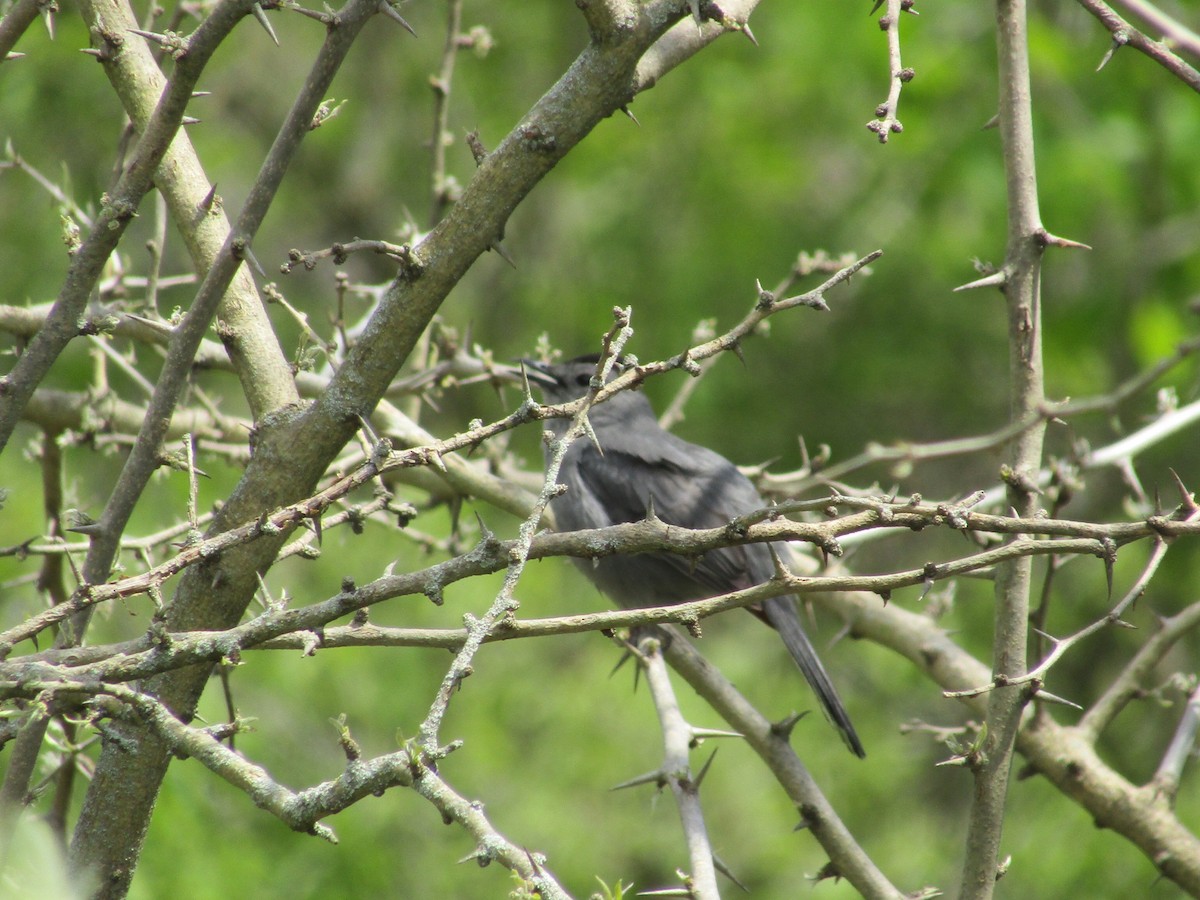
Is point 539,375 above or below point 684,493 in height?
above

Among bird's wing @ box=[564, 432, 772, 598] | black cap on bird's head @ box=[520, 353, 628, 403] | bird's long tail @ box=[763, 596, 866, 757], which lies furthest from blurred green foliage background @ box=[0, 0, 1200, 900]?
bird's long tail @ box=[763, 596, 866, 757]

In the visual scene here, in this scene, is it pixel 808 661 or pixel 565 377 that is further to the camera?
pixel 565 377

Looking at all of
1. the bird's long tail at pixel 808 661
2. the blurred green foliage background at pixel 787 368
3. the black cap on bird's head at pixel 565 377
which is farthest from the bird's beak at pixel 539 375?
the bird's long tail at pixel 808 661

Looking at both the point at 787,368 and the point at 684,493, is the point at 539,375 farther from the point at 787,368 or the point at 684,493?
the point at 787,368

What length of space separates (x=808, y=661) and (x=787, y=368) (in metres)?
5.58

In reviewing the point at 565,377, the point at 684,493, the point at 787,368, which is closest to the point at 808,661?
the point at 684,493

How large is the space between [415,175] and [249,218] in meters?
10.9

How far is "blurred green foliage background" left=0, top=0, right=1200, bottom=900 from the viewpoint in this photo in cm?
806

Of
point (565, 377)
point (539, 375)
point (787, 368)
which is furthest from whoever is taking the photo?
point (787, 368)

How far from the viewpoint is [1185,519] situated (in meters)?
2.49

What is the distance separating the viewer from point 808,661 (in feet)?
16.6

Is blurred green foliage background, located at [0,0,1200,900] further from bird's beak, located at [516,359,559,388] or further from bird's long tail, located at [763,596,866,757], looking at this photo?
bird's long tail, located at [763,596,866,757]

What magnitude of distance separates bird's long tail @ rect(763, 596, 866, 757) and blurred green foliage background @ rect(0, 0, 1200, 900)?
7.76 feet

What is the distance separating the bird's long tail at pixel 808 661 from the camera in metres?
4.83
